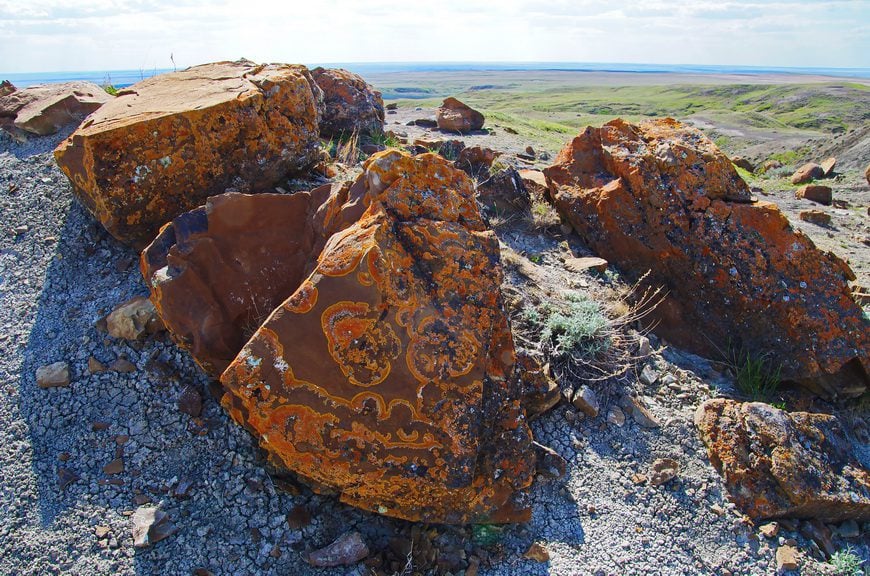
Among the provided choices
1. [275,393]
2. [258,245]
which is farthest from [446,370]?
[258,245]

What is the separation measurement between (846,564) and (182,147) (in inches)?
203

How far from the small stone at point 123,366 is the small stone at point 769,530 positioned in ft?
13.4

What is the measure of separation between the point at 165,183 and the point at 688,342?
441 centimetres

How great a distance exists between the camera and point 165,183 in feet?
13.9

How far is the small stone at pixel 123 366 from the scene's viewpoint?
3629 mm

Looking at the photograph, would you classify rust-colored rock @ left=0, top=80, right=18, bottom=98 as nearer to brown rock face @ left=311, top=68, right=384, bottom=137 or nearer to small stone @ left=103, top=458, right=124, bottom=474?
brown rock face @ left=311, top=68, right=384, bottom=137

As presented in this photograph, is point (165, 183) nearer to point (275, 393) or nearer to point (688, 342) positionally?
point (275, 393)

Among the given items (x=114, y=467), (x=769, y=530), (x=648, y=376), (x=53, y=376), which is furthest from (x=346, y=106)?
(x=769, y=530)

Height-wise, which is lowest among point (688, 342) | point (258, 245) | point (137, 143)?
point (688, 342)

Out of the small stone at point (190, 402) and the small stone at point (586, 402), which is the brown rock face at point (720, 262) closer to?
the small stone at point (586, 402)

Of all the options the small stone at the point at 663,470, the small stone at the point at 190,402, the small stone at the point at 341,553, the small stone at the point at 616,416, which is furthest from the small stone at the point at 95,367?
the small stone at the point at 663,470

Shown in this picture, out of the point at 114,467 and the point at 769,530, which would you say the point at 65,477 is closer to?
the point at 114,467

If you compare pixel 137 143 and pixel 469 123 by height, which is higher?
pixel 137 143

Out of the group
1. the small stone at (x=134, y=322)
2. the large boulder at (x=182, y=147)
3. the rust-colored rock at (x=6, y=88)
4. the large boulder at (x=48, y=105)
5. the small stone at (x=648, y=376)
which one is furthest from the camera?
the rust-colored rock at (x=6, y=88)
